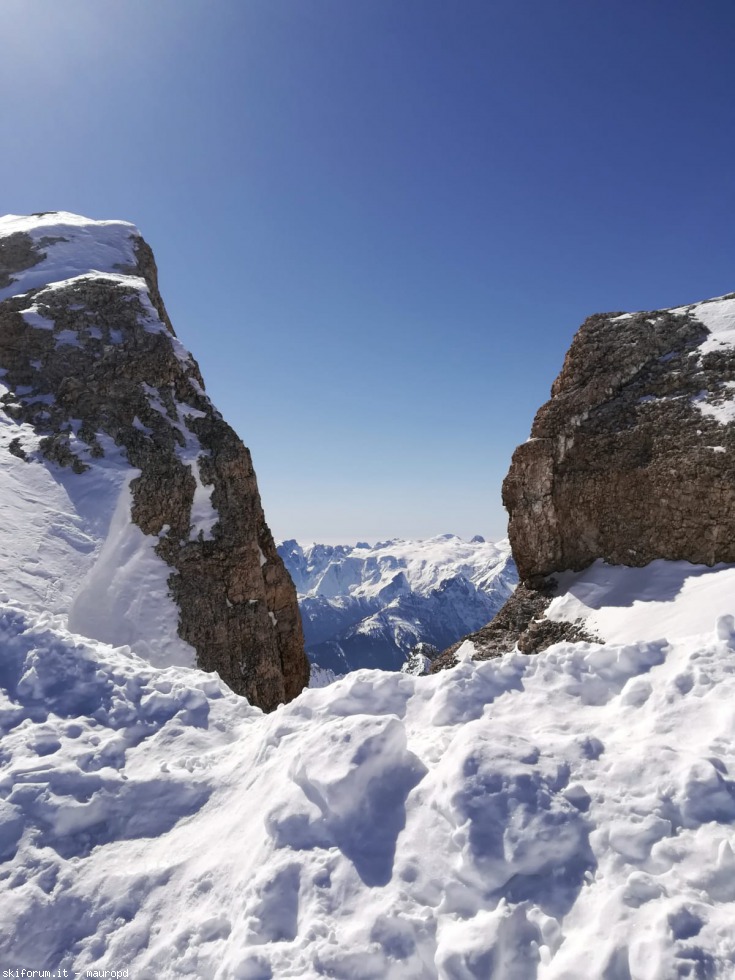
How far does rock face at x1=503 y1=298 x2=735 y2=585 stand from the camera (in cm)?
2034

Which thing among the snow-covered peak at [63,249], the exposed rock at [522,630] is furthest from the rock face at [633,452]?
the snow-covered peak at [63,249]

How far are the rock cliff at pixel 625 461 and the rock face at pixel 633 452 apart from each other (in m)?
0.05

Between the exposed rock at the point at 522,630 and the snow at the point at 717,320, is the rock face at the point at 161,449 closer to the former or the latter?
the exposed rock at the point at 522,630

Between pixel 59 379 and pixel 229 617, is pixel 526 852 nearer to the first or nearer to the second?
pixel 229 617

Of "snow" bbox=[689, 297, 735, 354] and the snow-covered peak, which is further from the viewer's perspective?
the snow-covered peak

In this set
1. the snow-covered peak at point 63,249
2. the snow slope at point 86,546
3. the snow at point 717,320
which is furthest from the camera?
the snow-covered peak at point 63,249

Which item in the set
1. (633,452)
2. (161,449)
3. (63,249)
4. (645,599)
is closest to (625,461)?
A: (633,452)

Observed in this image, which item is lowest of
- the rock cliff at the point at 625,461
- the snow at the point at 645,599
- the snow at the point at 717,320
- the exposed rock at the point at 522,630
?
the exposed rock at the point at 522,630

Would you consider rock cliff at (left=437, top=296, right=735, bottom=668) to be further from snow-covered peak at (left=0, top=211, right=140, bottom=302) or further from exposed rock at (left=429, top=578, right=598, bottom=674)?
snow-covered peak at (left=0, top=211, right=140, bottom=302)

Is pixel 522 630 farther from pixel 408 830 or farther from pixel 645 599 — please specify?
pixel 408 830

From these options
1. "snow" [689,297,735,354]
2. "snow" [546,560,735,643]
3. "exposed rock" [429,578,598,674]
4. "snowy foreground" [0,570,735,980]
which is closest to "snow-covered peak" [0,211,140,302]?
"exposed rock" [429,578,598,674]

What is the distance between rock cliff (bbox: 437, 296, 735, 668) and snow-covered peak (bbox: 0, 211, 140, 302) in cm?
3029

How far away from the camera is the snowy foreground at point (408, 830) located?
15.0 ft

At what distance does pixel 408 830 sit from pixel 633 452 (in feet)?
68.8
